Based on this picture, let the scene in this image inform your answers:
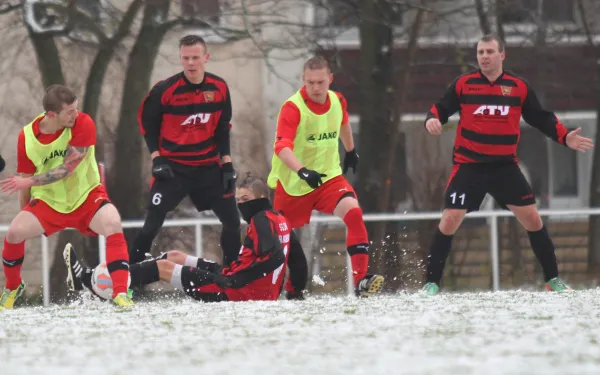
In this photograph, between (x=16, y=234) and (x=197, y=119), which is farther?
(x=197, y=119)

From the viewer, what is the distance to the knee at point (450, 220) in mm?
10078

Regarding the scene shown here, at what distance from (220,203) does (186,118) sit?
67cm

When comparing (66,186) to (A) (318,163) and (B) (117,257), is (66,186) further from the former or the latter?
(A) (318,163)

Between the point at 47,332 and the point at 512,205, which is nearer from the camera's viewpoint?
the point at 47,332

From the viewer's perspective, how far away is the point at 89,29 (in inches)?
605

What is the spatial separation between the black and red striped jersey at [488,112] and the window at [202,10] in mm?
5820

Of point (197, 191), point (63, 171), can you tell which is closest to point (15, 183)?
point (63, 171)

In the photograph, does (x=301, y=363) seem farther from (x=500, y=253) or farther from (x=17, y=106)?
(x=17, y=106)

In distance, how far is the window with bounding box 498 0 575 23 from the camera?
1600 cm

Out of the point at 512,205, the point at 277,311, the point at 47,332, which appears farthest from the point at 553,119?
the point at 47,332

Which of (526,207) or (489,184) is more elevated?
(489,184)

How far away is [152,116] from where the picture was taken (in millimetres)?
9945

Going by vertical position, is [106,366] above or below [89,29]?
below

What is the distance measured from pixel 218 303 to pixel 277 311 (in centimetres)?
112
